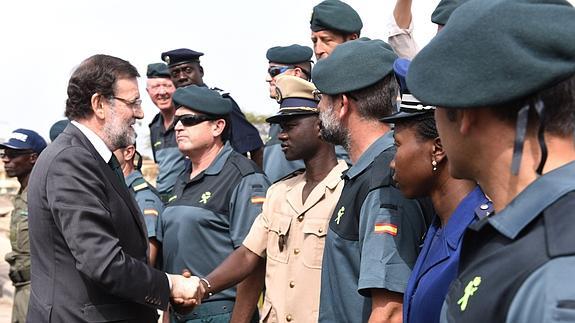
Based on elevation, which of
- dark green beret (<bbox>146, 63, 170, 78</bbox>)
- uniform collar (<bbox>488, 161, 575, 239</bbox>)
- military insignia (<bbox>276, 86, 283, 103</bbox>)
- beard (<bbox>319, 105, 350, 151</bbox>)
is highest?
uniform collar (<bbox>488, 161, 575, 239</bbox>)

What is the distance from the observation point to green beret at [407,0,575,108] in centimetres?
166

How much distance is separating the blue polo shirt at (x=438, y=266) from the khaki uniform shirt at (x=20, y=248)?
5002 millimetres

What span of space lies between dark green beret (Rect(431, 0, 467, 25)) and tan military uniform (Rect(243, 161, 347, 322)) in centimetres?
92

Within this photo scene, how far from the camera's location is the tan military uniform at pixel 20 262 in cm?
712

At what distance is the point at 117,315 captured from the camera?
13.5 ft

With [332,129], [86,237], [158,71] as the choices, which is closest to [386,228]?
[332,129]

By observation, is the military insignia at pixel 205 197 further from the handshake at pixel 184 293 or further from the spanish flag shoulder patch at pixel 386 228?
the spanish flag shoulder patch at pixel 386 228

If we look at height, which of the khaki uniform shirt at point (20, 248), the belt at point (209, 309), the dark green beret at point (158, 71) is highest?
the dark green beret at point (158, 71)

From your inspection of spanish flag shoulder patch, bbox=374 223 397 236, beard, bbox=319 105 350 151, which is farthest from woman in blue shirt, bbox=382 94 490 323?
beard, bbox=319 105 350 151

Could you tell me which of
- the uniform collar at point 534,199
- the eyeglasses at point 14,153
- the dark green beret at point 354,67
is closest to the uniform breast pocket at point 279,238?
the dark green beret at point 354,67

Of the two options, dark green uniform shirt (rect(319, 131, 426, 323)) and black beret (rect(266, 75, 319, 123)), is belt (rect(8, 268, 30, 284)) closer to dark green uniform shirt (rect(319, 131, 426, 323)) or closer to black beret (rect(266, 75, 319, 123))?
black beret (rect(266, 75, 319, 123))

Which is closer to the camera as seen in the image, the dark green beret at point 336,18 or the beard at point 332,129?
the beard at point 332,129

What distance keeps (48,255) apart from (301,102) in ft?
5.22

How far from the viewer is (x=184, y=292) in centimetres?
449
